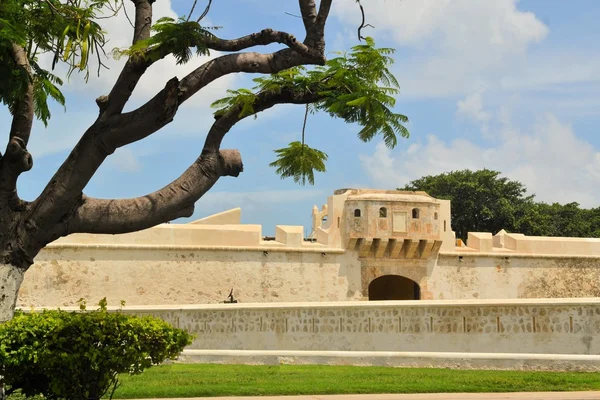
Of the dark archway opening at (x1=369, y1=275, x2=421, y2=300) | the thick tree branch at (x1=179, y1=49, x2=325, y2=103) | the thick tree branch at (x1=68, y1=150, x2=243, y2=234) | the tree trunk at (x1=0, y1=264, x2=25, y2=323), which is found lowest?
the dark archway opening at (x1=369, y1=275, x2=421, y2=300)

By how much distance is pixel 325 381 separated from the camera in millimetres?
11578

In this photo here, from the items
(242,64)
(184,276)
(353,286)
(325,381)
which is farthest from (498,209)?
(242,64)

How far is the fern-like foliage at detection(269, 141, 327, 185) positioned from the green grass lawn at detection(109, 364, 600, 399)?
10.7 feet

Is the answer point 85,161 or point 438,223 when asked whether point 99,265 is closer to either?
point 438,223

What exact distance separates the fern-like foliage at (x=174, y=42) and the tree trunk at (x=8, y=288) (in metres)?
2.40

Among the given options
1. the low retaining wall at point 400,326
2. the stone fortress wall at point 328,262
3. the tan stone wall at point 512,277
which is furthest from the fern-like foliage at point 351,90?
the tan stone wall at point 512,277

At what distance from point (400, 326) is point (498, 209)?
32.0m

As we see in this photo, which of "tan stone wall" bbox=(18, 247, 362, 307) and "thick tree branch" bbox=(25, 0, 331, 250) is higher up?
"thick tree branch" bbox=(25, 0, 331, 250)

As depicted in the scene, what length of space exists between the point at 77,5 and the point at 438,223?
20706 mm

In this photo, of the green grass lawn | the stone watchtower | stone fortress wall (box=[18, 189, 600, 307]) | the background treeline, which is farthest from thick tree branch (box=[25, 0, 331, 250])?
the background treeline

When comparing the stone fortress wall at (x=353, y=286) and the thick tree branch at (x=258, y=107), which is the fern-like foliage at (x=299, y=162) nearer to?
the thick tree branch at (x=258, y=107)

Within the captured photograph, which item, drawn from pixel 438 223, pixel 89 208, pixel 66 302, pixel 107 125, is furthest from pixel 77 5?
pixel 438 223

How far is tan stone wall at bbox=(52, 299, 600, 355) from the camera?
16953mm

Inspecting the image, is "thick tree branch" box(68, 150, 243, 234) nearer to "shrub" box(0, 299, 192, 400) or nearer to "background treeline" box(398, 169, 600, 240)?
"shrub" box(0, 299, 192, 400)
